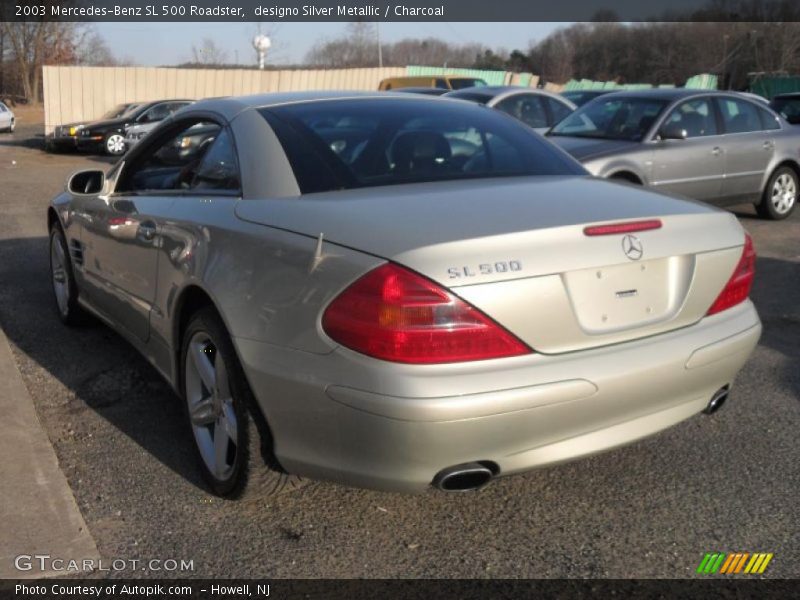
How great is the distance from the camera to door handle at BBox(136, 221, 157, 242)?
3926 millimetres

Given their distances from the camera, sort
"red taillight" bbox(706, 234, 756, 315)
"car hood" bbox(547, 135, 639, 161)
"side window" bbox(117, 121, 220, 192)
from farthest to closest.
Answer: "car hood" bbox(547, 135, 639, 161)
"side window" bbox(117, 121, 220, 192)
"red taillight" bbox(706, 234, 756, 315)

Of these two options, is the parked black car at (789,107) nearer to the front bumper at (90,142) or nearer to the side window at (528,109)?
the side window at (528,109)

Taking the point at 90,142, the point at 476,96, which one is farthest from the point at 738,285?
the point at 90,142

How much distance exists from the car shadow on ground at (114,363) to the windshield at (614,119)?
8.20 ft

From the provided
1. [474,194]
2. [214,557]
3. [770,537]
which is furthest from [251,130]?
[770,537]

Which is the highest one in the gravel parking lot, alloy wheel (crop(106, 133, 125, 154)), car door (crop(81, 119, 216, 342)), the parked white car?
car door (crop(81, 119, 216, 342))

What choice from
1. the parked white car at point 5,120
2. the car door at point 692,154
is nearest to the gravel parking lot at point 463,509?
the car door at point 692,154

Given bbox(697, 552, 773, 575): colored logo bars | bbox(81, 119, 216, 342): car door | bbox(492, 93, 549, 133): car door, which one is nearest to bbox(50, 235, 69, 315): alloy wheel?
bbox(81, 119, 216, 342): car door

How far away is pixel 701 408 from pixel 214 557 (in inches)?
72.5

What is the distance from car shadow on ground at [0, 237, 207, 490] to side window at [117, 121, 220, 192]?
103cm

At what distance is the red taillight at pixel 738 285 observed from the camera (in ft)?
10.6

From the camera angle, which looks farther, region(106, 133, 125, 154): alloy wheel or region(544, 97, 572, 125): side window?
region(106, 133, 125, 154): alloy wheel

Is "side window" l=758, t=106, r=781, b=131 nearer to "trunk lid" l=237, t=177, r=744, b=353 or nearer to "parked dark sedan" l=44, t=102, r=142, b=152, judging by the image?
"trunk lid" l=237, t=177, r=744, b=353

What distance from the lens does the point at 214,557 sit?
300 cm
